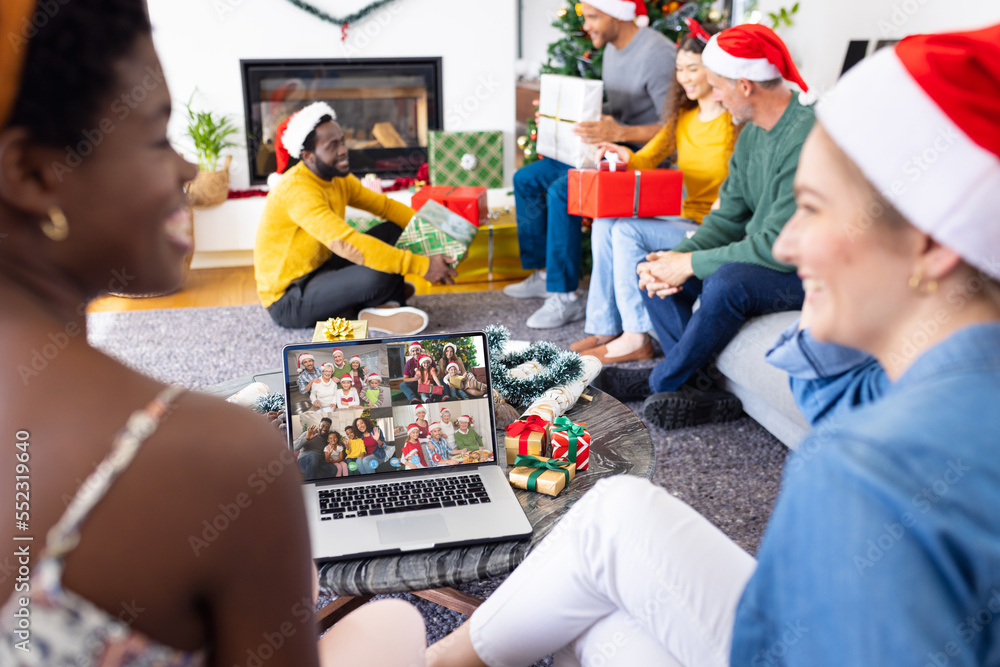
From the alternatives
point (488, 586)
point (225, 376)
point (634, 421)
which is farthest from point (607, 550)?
point (225, 376)

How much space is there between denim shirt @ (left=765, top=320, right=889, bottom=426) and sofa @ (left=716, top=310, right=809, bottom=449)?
66 centimetres

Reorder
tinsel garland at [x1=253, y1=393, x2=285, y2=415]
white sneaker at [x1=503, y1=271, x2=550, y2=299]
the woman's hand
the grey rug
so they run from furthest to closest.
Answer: white sneaker at [x1=503, y1=271, x2=550, y2=299] < the woman's hand < the grey rug < tinsel garland at [x1=253, y1=393, x2=285, y2=415]

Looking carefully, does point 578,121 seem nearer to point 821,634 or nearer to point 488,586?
point 488,586

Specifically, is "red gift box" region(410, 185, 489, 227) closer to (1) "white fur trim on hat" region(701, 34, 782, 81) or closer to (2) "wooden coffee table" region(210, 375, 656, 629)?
(1) "white fur trim on hat" region(701, 34, 782, 81)

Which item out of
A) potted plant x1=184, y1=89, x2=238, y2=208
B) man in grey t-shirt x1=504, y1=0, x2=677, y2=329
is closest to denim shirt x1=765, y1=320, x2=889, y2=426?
man in grey t-shirt x1=504, y1=0, x2=677, y2=329

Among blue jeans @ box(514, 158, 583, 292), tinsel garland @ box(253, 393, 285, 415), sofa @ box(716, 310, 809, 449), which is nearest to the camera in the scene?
tinsel garland @ box(253, 393, 285, 415)

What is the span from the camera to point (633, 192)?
2.80 meters

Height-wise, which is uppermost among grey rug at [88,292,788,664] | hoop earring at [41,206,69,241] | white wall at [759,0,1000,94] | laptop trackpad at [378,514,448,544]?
white wall at [759,0,1000,94]

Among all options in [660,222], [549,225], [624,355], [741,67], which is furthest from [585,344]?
A: [741,67]

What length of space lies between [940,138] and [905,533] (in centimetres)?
33

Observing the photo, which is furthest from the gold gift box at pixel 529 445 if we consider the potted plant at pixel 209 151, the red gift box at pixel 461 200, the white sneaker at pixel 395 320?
the potted plant at pixel 209 151

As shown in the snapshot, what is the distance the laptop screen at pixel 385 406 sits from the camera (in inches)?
51.9

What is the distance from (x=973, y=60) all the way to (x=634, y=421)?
3.38 feet

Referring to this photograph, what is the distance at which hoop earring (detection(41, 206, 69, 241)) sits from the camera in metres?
0.45
